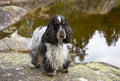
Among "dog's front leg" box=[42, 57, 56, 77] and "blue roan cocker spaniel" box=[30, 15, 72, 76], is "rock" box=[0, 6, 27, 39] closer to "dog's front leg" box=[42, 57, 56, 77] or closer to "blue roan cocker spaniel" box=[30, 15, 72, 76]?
"blue roan cocker spaniel" box=[30, 15, 72, 76]

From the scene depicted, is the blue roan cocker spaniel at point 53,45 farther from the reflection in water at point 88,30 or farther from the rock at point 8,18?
the rock at point 8,18

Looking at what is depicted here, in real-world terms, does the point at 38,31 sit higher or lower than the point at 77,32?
higher

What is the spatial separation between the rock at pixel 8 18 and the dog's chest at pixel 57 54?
14287mm

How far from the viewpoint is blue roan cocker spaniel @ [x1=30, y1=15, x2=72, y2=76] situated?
9680 millimetres

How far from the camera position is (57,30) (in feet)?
31.8

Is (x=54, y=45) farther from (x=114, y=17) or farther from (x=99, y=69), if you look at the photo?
(x=114, y=17)

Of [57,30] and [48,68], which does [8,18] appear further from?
[57,30]

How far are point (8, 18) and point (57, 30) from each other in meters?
20.4

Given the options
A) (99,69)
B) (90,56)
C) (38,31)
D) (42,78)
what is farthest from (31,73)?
(90,56)

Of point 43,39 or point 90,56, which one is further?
point 90,56

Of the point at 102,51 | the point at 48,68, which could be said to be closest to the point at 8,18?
the point at 102,51

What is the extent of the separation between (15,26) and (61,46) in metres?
19.0

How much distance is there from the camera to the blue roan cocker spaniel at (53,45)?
9.68 m

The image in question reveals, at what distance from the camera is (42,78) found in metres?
10.5
